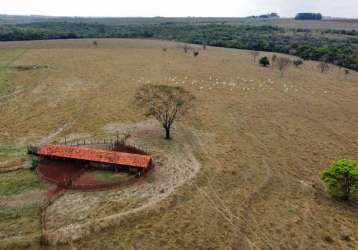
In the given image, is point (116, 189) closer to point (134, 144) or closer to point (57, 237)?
point (57, 237)

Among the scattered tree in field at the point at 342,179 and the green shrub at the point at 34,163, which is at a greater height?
the scattered tree in field at the point at 342,179

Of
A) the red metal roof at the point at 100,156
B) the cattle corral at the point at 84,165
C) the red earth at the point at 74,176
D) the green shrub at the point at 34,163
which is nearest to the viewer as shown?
the red earth at the point at 74,176

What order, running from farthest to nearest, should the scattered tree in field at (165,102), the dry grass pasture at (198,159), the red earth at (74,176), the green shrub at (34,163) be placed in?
1. the scattered tree in field at (165,102)
2. the green shrub at (34,163)
3. the red earth at (74,176)
4. the dry grass pasture at (198,159)

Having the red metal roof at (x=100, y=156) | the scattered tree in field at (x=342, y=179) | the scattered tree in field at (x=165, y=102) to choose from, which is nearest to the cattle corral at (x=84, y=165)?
the red metal roof at (x=100, y=156)

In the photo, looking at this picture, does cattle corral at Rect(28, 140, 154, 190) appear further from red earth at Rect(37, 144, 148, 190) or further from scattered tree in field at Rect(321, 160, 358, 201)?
scattered tree in field at Rect(321, 160, 358, 201)

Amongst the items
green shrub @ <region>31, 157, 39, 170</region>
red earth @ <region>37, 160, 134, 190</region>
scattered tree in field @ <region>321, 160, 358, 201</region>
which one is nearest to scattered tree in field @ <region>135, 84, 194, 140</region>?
red earth @ <region>37, 160, 134, 190</region>

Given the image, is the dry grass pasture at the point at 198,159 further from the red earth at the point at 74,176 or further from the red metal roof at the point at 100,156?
the red metal roof at the point at 100,156

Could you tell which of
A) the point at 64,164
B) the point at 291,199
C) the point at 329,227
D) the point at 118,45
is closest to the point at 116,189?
the point at 64,164
